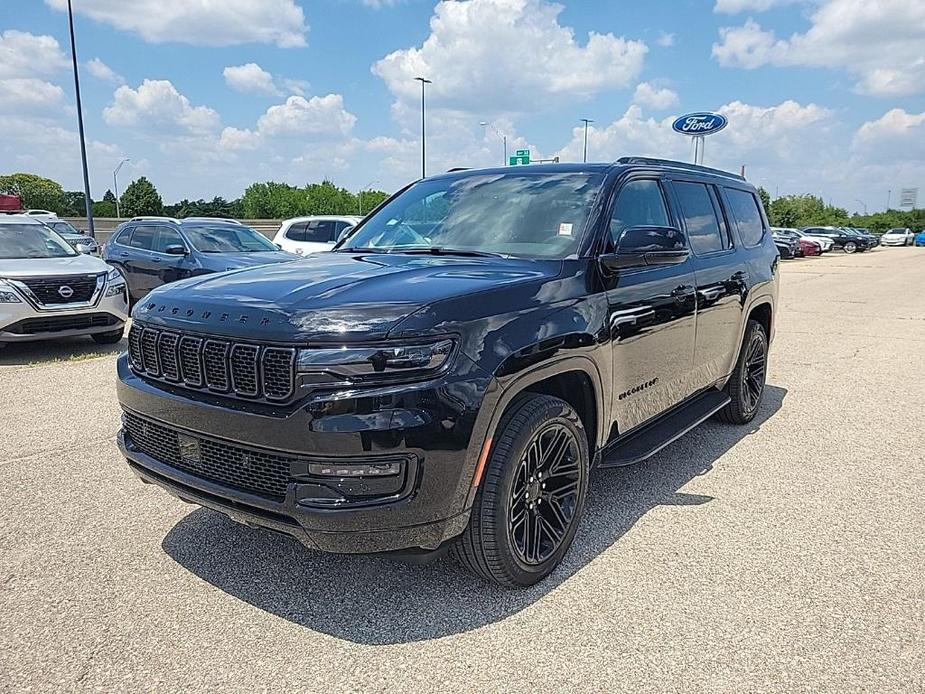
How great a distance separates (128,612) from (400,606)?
1.13 m

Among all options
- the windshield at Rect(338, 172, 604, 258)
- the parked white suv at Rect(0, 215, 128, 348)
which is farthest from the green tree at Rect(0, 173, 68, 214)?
the windshield at Rect(338, 172, 604, 258)

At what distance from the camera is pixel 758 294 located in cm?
571

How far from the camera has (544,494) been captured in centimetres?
330

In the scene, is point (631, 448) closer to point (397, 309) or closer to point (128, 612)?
point (397, 309)

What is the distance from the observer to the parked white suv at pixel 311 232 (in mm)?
15109

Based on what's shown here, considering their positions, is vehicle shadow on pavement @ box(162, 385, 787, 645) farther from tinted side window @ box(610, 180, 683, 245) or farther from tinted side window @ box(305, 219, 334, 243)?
tinted side window @ box(305, 219, 334, 243)

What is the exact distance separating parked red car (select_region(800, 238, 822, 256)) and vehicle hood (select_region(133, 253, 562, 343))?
39.1 m

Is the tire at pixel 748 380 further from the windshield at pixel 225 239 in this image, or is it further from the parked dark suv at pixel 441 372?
the windshield at pixel 225 239

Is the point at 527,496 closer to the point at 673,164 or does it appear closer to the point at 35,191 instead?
the point at 673,164

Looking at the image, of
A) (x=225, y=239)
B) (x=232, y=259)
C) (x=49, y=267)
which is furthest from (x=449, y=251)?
(x=225, y=239)

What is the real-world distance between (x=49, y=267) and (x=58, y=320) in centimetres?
67

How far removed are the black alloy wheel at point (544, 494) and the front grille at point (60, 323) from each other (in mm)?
7212

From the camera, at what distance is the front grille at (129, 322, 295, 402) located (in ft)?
8.77

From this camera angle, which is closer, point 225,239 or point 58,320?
point 58,320
